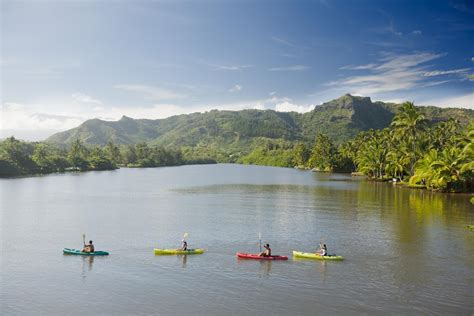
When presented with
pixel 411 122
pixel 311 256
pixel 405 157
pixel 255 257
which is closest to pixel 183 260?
pixel 255 257

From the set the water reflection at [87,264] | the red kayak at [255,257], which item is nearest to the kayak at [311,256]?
the red kayak at [255,257]

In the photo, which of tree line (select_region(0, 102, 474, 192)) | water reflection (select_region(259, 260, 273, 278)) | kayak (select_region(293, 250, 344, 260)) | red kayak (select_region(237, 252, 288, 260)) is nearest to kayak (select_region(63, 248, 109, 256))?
red kayak (select_region(237, 252, 288, 260))

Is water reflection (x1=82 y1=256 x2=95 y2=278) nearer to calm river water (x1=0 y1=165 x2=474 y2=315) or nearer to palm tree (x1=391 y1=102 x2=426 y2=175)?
calm river water (x1=0 y1=165 x2=474 y2=315)

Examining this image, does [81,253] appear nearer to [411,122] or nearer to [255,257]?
[255,257]

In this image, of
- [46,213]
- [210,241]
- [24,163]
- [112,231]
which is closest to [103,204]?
[46,213]

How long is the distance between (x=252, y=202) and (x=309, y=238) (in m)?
34.1

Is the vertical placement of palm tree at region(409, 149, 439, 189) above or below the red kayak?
above

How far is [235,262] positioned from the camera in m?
39.6

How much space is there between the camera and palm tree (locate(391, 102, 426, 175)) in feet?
354

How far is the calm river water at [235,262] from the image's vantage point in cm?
2943

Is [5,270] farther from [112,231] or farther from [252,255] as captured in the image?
[252,255]

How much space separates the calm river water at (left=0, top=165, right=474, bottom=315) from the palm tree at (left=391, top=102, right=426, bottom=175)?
1416 inches

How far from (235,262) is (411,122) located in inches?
3330

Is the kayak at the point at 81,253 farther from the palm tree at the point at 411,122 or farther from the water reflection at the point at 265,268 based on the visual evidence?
the palm tree at the point at 411,122
